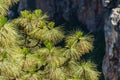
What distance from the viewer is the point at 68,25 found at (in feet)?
68.6

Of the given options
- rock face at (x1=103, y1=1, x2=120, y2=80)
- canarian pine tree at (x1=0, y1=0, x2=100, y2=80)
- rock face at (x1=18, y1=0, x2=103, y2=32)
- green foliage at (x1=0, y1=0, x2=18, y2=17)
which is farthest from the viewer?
rock face at (x1=18, y1=0, x2=103, y2=32)

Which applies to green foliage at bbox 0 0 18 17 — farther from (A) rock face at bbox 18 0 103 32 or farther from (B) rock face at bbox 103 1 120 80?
(A) rock face at bbox 18 0 103 32

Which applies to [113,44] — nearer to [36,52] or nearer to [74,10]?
[36,52]

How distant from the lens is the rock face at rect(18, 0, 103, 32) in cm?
1933

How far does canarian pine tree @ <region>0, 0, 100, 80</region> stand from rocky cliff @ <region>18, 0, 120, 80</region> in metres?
1.60

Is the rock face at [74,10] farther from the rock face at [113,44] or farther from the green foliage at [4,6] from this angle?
the green foliage at [4,6]

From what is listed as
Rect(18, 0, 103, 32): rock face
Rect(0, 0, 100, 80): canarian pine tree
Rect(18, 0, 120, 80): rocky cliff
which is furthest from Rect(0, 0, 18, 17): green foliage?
Rect(18, 0, 103, 32): rock face

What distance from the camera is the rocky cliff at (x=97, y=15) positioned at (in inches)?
582

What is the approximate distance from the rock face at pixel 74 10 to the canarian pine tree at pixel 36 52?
5.72 m

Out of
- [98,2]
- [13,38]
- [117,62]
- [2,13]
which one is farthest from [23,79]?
[98,2]

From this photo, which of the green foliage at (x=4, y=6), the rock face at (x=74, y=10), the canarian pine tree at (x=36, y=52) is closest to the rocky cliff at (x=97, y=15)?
the rock face at (x=74, y=10)

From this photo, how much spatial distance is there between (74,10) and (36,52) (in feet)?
→ 26.3

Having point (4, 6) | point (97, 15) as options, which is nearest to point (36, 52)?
point (4, 6)

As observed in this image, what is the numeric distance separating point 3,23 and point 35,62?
2078 millimetres
